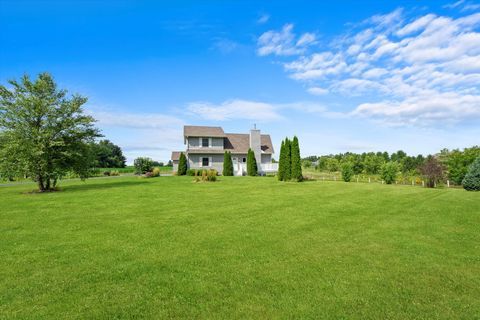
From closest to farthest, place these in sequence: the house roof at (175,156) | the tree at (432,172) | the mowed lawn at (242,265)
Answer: the mowed lawn at (242,265) < the tree at (432,172) < the house roof at (175,156)

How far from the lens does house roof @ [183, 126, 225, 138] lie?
3764cm

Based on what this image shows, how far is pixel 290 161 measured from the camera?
2794cm

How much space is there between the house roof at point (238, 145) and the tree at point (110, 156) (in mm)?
58112

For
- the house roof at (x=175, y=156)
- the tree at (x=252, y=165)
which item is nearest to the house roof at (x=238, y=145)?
the tree at (x=252, y=165)

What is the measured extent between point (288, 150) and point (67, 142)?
67.0 ft

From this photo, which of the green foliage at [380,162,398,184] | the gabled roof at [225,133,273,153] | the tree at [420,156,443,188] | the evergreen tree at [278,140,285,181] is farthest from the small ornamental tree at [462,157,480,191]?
the gabled roof at [225,133,273,153]

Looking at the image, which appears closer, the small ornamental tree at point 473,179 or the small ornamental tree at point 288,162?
the small ornamental tree at point 473,179

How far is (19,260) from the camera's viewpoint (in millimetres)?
6219

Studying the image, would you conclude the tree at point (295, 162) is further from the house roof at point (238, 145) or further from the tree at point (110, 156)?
the tree at point (110, 156)

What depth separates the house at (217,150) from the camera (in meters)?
37.5

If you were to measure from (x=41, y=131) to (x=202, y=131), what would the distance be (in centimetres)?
2119

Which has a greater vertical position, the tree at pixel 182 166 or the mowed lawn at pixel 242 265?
the tree at pixel 182 166

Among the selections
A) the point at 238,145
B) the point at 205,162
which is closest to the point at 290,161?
the point at 238,145

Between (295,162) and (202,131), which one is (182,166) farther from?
(295,162)
